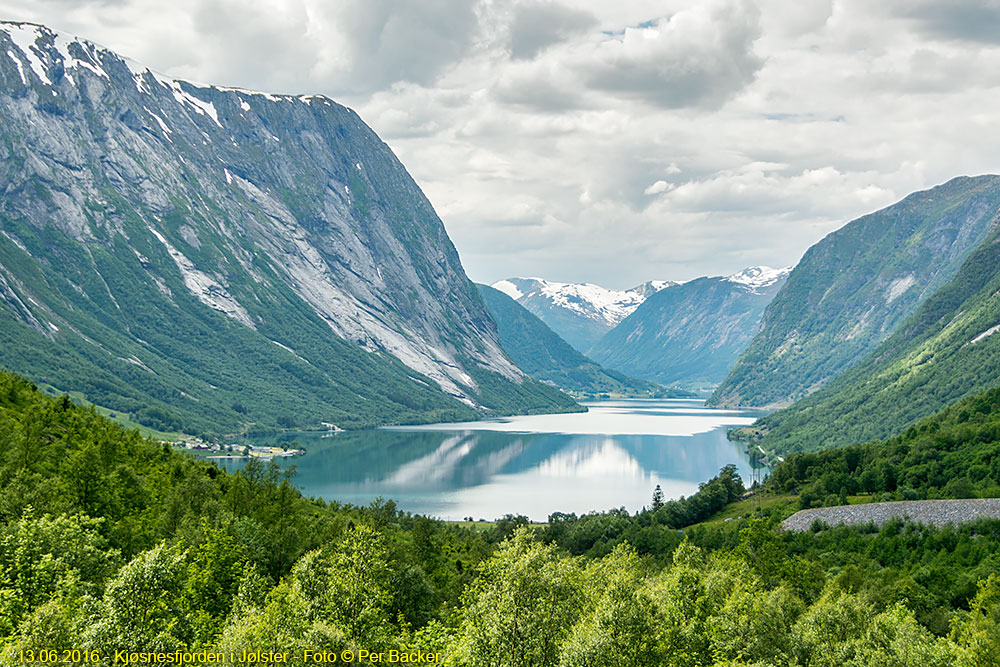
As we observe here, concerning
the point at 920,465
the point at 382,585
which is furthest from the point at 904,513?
the point at 382,585

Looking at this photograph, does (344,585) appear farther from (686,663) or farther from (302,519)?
(302,519)

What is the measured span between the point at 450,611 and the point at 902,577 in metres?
45.9

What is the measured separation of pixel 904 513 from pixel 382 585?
7289 cm

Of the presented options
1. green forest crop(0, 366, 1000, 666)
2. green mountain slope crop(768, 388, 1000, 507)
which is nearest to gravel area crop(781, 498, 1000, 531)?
green forest crop(0, 366, 1000, 666)

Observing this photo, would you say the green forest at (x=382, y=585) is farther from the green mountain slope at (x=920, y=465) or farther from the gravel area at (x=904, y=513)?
the green mountain slope at (x=920, y=465)

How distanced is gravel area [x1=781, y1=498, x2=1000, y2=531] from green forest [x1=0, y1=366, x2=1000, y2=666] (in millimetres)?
3958

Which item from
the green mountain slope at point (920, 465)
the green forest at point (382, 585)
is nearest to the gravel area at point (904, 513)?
the green forest at point (382, 585)

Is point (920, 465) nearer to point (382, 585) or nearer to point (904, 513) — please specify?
point (904, 513)

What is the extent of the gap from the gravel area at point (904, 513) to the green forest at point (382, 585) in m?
3.96

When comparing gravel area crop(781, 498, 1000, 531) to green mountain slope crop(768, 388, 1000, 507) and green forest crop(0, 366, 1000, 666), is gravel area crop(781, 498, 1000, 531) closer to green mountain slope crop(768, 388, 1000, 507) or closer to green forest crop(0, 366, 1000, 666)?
green forest crop(0, 366, 1000, 666)

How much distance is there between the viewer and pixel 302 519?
79.9 metres

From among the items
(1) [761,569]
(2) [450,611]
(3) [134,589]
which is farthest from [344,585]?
(1) [761,569]

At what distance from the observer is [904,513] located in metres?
99.8

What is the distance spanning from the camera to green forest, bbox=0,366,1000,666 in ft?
120
